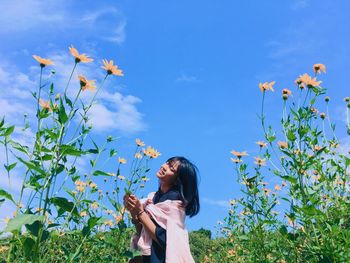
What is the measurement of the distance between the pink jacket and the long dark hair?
144 millimetres

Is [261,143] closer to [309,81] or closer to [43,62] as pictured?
[309,81]

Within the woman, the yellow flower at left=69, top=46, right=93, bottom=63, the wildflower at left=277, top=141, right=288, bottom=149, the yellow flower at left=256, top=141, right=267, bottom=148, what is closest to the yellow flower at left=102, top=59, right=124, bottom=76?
the yellow flower at left=69, top=46, right=93, bottom=63

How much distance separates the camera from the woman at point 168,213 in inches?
111

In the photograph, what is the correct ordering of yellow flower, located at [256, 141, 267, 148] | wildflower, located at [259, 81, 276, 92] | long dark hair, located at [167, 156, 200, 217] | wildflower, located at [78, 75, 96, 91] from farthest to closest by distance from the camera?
yellow flower, located at [256, 141, 267, 148] → wildflower, located at [259, 81, 276, 92] → long dark hair, located at [167, 156, 200, 217] → wildflower, located at [78, 75, 96, 91]

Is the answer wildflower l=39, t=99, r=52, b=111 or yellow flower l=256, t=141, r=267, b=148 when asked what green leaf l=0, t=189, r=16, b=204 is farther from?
yellow flower l=256, t=141, r=267, b=148

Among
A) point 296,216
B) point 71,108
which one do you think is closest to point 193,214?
point 296,216

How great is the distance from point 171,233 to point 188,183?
0.45 m

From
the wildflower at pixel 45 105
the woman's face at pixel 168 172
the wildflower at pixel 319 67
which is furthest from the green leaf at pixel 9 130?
the wildflower at pixel 319 67

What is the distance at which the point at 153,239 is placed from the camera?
2.90 m

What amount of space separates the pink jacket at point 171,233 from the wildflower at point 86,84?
1.02 m

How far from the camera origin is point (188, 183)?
3.20 m

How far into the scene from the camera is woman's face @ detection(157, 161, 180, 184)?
10.5ft

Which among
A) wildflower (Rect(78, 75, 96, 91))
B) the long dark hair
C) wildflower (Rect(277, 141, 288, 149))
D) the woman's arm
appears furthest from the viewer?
wildflower (Rect(277, 141, 288, 149))

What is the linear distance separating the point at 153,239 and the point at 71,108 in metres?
1.22
